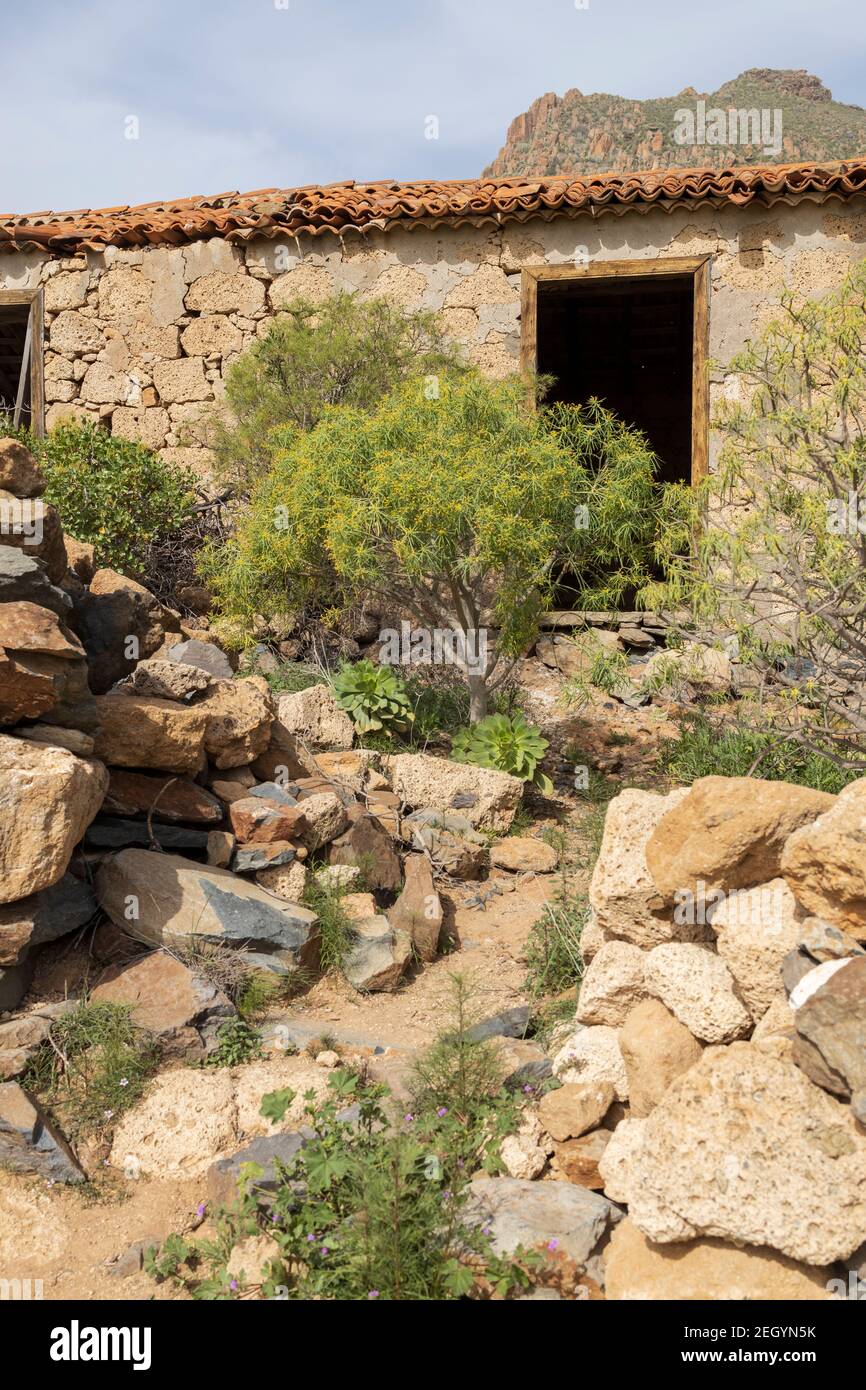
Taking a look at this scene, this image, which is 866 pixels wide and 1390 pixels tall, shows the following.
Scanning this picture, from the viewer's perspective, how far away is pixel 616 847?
4.15 m

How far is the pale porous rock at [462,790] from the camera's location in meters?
6.49

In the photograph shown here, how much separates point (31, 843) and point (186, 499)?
533 centimetres

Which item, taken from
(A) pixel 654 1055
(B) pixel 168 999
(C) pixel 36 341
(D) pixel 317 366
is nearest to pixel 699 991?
(A) pixel 654 1055

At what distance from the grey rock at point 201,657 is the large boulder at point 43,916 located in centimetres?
216

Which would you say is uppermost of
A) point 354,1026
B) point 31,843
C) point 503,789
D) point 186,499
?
point 186,499

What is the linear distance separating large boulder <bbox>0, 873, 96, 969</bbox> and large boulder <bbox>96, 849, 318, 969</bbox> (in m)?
0.09

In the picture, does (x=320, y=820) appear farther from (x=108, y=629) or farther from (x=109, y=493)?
(x=109, y=493)

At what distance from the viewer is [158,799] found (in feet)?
17.4

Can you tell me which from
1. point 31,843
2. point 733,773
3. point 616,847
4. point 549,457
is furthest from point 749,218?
point 31,843

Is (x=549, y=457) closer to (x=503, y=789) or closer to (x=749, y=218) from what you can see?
(x=503, y=789)

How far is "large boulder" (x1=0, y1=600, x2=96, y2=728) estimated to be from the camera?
175 inches

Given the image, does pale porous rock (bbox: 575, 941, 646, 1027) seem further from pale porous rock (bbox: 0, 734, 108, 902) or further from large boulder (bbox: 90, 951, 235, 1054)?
pale porous rock (bbox: 0, 734, 108, 902)

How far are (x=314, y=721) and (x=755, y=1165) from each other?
4.54m

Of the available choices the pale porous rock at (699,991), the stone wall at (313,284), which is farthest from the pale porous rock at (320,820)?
the stone wall at (313,284)
